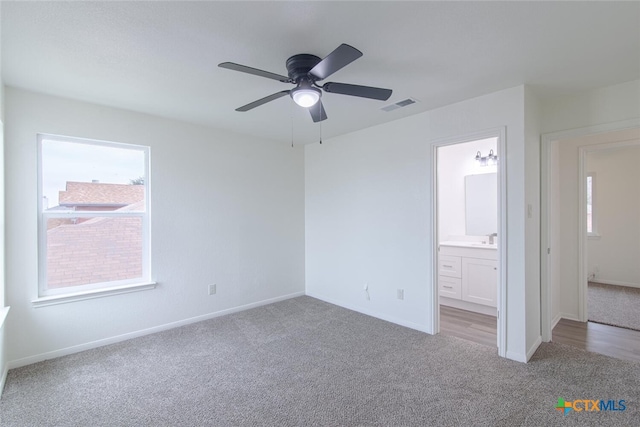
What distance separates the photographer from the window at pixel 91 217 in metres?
2.90

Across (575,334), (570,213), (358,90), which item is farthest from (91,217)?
(570,213)

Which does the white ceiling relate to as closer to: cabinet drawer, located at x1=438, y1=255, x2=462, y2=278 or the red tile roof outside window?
the red tile roof outside window

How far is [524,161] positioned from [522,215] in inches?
18.9

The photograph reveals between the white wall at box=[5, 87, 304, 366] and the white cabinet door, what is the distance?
2.46m

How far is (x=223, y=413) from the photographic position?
2064 millimetres

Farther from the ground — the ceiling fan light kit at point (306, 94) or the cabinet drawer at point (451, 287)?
the ceiling fan light kit at point (306, 94)

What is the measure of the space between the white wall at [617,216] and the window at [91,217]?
7.17m

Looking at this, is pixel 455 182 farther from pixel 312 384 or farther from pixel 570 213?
pixel 312 384

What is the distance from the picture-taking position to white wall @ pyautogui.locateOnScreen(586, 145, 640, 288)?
5.15m

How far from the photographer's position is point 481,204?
176 inches

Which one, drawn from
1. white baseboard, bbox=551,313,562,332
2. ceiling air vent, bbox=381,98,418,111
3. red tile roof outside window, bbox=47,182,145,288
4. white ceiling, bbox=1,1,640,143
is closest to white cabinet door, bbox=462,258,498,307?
white baseboard, bbox=551,313,562,332

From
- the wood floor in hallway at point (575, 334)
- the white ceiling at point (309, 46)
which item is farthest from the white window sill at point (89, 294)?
the wood floor in hallway at point (575, 334)

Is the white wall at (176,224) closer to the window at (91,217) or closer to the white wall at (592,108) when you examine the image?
the window at (91,217)

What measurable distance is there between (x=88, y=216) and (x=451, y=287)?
180 inches
